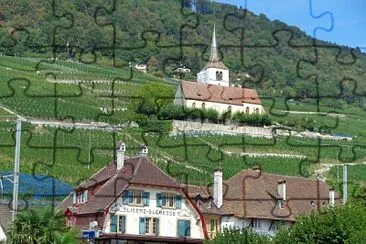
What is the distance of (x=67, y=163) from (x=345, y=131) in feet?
118

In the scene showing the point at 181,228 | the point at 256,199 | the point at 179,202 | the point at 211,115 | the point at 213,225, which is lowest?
the point at 181,228

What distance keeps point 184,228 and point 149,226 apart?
1339mm

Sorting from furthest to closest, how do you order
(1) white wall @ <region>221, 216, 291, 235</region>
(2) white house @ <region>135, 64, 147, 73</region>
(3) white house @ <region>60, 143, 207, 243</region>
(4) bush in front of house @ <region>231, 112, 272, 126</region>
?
(2) white house @ <region>135, 64, 147, 73</region> → (4) bush in front of house @ <region>231, 112, 272, 126</region> → (1) white wall @ <region>221, 216, 291, 235</region> → (3) white house @ <region>60, 143, 207, 243</region>

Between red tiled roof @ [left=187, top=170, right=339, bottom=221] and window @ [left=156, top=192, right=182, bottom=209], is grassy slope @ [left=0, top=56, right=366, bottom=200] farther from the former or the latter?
red tiled roof @ [left=187, top=170, right=339, bottom=221]

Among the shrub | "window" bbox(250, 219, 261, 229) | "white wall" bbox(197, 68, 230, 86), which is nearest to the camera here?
"window" bbox(250, 219, 261, 229)

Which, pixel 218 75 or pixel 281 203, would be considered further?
pixel 218 75

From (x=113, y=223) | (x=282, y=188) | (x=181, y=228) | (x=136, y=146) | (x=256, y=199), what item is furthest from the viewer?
(x=136, y=146)

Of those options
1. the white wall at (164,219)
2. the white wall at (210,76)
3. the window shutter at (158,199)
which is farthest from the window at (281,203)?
the white wall at (210,76)

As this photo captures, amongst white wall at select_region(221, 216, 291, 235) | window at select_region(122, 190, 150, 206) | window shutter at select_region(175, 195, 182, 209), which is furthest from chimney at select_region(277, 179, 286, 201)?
window at select_region(122, 190, 150, 206)

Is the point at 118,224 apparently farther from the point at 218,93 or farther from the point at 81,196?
the point at 218,93

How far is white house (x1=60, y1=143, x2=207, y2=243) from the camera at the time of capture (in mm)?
27109

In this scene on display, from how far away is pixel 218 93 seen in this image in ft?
256

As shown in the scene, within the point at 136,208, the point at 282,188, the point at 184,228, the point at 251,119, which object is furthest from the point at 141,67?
the point at 136,208

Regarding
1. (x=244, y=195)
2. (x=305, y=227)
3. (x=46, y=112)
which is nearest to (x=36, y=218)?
(x=305, y=227)
